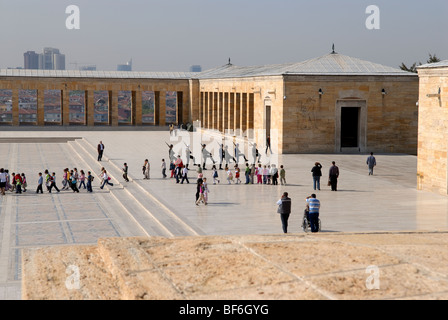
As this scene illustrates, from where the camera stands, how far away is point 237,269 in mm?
8227

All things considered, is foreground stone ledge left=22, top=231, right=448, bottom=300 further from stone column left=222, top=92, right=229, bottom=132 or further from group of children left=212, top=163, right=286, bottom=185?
stone column left=222, top=92, right=229, bottom=132

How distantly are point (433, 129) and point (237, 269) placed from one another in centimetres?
1512

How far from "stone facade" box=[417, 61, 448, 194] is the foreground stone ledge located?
11365 millimetres

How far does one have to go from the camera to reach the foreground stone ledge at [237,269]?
747cm

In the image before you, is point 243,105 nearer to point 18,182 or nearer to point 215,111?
point 215,111

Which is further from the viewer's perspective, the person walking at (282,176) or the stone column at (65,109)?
the stone column at (65,109)

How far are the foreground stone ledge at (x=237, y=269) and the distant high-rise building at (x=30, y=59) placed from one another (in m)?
104

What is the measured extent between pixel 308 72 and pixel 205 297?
85.6ft

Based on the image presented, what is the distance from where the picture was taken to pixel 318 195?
20844mm

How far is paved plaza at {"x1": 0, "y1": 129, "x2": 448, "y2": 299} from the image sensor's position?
16031mm

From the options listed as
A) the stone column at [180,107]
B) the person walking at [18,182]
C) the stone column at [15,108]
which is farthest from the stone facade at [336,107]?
the stone column at [15,108]

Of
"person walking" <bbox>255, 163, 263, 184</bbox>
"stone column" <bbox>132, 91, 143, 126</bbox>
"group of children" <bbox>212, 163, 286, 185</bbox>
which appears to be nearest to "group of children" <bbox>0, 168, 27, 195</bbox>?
"group of children" <bbox>212, 163, 286, 185</bbox>

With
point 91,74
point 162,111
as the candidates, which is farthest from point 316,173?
point 91,74

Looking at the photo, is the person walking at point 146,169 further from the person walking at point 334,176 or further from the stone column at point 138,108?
the stone column at point 138,108
